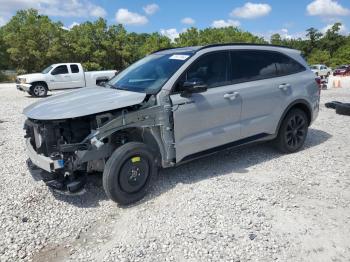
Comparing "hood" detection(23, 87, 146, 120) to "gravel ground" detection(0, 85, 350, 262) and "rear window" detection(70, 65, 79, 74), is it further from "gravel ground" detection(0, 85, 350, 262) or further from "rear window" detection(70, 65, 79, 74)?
A: "rear window" detection(70, 65, 79, 74)

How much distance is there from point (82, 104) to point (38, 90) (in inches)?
590

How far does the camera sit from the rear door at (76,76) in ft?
62.1

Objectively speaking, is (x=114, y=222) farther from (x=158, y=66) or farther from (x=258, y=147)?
(x=258, y=147)

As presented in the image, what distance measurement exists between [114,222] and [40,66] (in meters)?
36.5

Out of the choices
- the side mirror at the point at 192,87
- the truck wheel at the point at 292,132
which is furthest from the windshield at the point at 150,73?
the truck wheel at the point at 292,132

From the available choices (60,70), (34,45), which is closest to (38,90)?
(60,70)

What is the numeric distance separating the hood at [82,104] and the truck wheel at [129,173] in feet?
1.71

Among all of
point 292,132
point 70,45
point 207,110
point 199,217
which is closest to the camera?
point 199,217

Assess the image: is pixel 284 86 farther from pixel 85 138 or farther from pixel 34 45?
pixel 34 45

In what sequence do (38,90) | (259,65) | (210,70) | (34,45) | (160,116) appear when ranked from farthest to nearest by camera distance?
(34,45) → (38,90) → (259,65) → (210,70) → (160,116)

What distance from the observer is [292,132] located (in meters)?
6.06

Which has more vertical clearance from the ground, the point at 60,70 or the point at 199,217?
the point at 60,70

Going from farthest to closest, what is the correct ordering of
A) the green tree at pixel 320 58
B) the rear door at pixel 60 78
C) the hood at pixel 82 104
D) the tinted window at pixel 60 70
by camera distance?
the green tree at pixel 320 58 → the tinted window at pixel 60 70 → the rear door at pixel 60 78 → the hood at pixel 82 104

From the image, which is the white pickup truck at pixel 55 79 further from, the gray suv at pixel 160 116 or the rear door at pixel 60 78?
the gray suv at pixel 160 116
